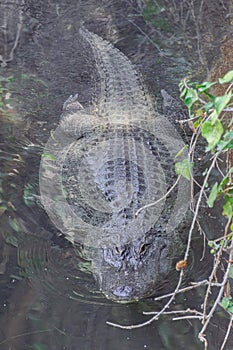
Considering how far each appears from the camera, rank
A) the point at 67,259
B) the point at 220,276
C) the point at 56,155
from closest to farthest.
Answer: the point at 220,276
the point at 67,259
the point at 56,155

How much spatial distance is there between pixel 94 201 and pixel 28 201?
1.37 feet

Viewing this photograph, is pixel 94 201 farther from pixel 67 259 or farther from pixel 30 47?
pixel 30 47

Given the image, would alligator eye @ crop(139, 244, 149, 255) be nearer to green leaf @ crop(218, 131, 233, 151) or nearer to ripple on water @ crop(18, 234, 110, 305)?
ripple on water @ crop(18, 234, 110, 305)

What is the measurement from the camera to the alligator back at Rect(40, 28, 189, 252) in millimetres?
3303

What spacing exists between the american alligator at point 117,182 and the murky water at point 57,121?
111mm

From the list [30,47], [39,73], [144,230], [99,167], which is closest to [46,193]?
[99,167]

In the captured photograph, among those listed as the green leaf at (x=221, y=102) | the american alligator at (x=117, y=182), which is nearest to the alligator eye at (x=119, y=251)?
the american alligator at (x=117, y=182)

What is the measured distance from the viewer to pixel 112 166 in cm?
350

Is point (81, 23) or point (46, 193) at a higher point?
point (81, 23)

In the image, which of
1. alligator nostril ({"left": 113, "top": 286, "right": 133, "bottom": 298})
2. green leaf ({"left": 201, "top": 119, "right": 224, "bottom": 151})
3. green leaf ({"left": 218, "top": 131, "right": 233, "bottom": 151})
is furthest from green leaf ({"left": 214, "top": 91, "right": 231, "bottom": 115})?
alligator nostril ({"left": 113, "top": 286, "right": 133, "bottom": 298})

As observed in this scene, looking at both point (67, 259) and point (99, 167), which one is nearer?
point (67, 259)

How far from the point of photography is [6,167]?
3.76 m

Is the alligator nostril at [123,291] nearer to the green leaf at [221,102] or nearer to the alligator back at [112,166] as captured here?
the alligator back at [112,166]

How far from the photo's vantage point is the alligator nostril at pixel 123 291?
288 cm
